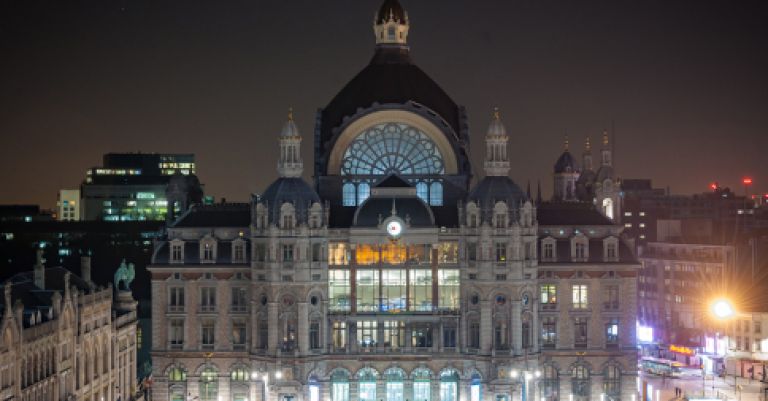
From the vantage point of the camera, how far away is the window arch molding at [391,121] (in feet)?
515

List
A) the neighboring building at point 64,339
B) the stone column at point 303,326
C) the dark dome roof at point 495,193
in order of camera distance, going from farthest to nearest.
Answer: the dark dome roof at point 495,193 → the stone column at point 303,326 → the neighboring building at point 64,339

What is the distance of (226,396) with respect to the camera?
148 meters

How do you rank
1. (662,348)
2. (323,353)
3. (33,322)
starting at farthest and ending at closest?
1. (662,348)
2. (323,353)
3. (33,322)

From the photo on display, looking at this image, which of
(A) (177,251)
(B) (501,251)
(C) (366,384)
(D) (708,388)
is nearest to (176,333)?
(A) (177,251)

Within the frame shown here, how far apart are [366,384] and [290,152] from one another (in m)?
22.8

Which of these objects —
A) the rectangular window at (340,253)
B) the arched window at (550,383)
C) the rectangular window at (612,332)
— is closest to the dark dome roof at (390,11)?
the rectangular window at (340,253)

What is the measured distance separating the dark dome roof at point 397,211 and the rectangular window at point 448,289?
4792mm

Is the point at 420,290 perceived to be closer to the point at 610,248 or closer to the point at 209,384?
the point at 610,248

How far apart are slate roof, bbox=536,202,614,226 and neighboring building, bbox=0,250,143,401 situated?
140ft

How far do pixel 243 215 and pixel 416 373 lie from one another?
22755 mm

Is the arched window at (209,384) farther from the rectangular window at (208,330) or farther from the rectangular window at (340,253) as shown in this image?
the rectangular window at (340,253)

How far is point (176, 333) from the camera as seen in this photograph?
492 feet

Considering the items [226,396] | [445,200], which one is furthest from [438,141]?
[226,396]

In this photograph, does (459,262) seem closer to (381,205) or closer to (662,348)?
(381,205)
